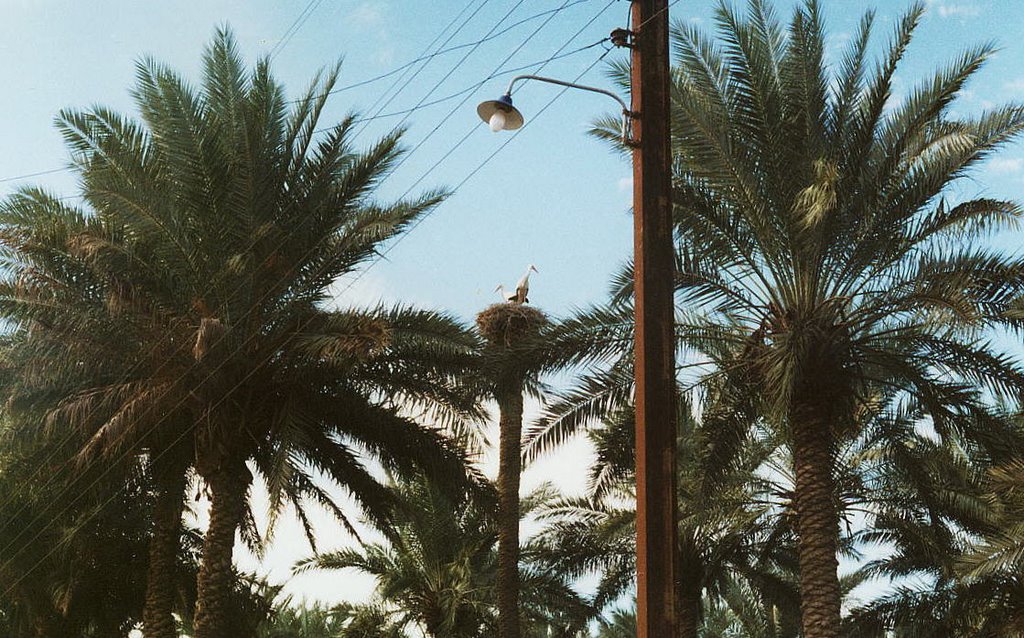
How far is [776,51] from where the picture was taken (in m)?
17.5

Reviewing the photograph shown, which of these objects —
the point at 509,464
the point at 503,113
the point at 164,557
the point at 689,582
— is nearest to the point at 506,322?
the point at 509,464

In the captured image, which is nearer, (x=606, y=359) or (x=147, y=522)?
(x=606, y=359)

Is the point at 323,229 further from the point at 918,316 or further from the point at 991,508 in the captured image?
the point at 991,508

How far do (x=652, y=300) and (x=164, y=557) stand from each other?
12.9 metres

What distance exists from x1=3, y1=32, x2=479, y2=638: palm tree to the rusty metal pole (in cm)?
737

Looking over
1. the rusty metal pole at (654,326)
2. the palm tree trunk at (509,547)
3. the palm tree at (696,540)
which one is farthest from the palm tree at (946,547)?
the rusty metal pole at (654,326)

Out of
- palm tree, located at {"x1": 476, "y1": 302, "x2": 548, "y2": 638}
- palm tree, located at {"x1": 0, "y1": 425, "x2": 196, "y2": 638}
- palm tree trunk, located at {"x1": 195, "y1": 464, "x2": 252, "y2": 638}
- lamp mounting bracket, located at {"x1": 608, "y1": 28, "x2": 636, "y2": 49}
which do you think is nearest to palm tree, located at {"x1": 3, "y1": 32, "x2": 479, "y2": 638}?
palm tree trunk, located at {"x1": 195, "y1": 464, "x2": 252, "y2": 638}

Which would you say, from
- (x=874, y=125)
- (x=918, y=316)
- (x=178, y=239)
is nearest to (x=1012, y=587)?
(x=918, y=316)

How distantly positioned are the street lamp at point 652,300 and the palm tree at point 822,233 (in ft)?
19.6

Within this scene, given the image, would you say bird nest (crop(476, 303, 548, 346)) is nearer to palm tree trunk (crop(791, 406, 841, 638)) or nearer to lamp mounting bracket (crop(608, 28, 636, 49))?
palm tree trunk (crop(791, 406, 841, 638))

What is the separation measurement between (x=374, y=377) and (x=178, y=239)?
11.7 ft

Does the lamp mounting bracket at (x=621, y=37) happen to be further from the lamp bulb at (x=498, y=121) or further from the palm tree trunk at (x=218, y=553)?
the palm tree trunk at (x=218, y=553)

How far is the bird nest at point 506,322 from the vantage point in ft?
80.0

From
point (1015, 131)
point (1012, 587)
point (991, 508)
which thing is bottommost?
point (1012, 587)
